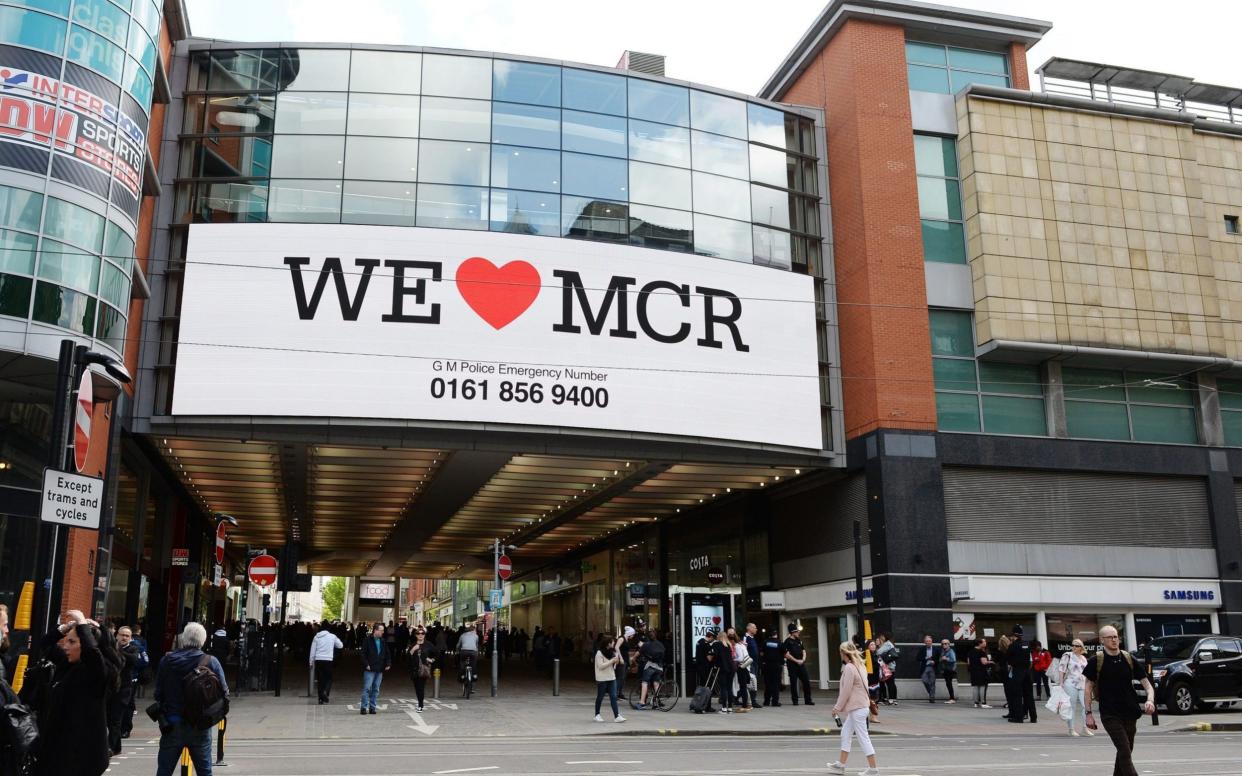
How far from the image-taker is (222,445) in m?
29.8

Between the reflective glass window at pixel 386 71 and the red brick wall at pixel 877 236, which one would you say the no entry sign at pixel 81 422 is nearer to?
the reflective glass window at pixel 386 71

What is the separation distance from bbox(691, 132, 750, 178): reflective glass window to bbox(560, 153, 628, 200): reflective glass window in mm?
2581

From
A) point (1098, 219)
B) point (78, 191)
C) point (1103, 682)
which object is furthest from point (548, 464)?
point (1103, 682)

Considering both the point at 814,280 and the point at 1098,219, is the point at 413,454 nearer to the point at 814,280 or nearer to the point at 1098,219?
the point at 814,280

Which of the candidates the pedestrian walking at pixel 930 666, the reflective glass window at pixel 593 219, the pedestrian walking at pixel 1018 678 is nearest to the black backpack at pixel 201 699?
the pedestrian walking at pixel 1018 678

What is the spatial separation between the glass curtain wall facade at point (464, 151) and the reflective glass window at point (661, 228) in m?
0.04

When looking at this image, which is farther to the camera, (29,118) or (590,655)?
(590,655)

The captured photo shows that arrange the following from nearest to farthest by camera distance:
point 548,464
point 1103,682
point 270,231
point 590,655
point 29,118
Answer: point 1103,682
point 29,118
point 270,231
point 548,464
point 590,655

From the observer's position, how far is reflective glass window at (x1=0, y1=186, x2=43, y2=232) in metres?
20.6

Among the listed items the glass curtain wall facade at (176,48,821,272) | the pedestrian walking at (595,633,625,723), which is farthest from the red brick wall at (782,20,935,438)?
the pedestrian walking at (595,633,625,723)

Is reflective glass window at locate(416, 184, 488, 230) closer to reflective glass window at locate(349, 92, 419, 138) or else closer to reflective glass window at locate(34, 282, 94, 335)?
reflective glass window at locate(349, 92, 419, 138)

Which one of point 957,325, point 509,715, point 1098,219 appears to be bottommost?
point 509,715

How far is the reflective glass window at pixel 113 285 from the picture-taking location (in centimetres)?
2261

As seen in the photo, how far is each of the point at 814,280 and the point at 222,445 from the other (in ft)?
59.3
